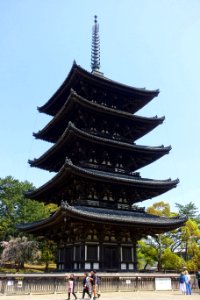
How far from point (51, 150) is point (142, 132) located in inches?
404

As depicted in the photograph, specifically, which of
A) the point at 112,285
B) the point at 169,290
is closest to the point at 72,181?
the point at 112,285

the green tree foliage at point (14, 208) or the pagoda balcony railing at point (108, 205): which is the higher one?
the green tree foliage at point (14, 208)

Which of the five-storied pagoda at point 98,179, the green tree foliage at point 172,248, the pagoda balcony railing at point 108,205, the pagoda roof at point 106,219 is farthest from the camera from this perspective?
the green tree foliage at point 172,248

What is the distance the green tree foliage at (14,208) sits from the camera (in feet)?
205

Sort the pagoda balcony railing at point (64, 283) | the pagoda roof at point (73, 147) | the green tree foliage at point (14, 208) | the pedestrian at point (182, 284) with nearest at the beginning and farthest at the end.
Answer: the pagoda balcony railing at point (64, 283) → the pedestrian at point (182, 284) → the pagoda roof at point (73, 147) → the green tree foliage at point (14, 208)

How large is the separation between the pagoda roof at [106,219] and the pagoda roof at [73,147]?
593 cm

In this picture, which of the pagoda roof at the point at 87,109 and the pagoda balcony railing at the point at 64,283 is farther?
the pagoda roof at the point at 87,109

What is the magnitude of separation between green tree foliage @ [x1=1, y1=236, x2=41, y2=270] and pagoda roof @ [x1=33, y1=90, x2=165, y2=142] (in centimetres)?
2551

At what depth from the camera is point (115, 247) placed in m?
28.2

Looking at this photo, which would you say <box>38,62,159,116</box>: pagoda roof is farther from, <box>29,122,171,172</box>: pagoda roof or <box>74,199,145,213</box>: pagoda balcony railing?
<box>74,199,145,213</box>: pagoda balcony railing

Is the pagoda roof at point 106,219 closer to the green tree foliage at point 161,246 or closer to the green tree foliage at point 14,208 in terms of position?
the green tree foliage at point 161,246

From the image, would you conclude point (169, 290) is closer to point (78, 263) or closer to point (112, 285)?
point (112, 285)

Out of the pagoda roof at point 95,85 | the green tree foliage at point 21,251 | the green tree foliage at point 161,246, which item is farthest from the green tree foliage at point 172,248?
the pagoda roof at point 95,85

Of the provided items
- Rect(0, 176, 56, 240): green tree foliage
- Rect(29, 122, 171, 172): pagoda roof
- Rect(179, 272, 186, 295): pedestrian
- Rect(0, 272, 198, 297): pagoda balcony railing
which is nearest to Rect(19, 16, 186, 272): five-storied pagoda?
Rect(29, 122, 171, 172): pagoda roof
